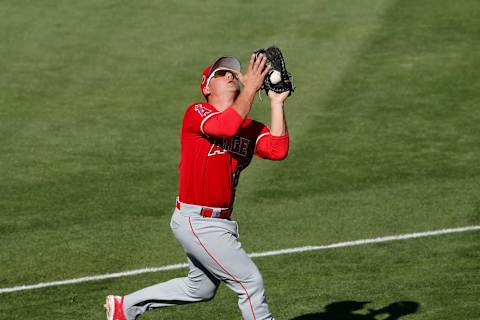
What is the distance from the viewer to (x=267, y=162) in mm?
15086

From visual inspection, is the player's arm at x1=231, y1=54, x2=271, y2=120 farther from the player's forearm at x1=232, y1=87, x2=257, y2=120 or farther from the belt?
the belt

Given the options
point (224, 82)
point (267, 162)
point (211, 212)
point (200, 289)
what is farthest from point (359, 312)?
point (267, 162)

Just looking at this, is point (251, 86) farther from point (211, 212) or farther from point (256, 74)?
point (211, 212)

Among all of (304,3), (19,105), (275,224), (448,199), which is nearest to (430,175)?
(448,199)

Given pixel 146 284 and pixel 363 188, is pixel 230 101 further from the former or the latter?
pixel 363 188

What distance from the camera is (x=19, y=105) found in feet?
57.7

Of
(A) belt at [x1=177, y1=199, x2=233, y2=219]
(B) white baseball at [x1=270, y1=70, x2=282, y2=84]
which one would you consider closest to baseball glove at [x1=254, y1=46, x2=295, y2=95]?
(B) white baseball at [x1=270, y1=70, x2=282, y2=84]

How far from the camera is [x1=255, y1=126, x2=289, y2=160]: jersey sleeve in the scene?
8633mm

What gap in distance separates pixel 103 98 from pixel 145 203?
4.88 metres

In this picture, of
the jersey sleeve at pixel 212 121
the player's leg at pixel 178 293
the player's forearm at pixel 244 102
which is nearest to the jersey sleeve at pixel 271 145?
the jersey sleeve at pixel 212 121

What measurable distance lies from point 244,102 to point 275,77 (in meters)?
0.44

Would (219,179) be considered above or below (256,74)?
below

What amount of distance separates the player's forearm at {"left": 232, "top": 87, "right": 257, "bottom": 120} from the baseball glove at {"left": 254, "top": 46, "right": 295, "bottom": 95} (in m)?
0.32

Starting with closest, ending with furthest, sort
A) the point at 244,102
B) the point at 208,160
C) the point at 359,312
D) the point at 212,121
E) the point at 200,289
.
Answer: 1. the point at 244,102
2. the point at 212,121
3. the point at 208,160
4. the point at 200,289
5. the point at 359,312
